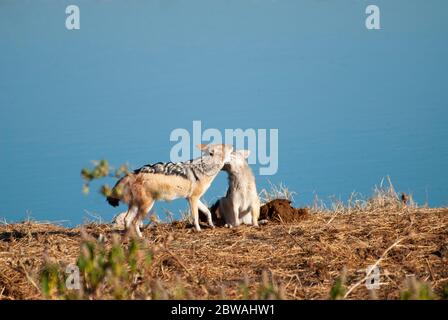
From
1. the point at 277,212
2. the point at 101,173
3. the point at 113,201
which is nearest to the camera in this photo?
the point at 101,173

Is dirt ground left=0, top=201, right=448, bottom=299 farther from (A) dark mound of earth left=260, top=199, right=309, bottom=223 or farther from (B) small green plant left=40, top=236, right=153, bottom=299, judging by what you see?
(B) small green plant left=40, top=236, right=153, bottom=299

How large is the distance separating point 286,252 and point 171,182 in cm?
269

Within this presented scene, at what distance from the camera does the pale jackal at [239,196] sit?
12242mm

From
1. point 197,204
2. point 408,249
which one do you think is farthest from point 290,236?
point 197,204

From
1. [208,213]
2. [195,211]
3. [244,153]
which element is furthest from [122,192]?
[244,153]

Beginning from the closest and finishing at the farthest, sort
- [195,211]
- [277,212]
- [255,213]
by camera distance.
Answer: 1. [195,211]
2. [255,213]
3. [277,212]

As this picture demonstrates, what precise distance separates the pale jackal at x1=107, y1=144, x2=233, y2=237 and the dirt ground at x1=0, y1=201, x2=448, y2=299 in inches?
14.1

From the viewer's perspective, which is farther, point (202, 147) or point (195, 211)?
point (202, 147)

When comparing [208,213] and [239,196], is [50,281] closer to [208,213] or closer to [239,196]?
[208,213]

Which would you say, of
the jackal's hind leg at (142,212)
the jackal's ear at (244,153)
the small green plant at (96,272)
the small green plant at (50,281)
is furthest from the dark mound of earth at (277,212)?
the small green plant at (50,281)

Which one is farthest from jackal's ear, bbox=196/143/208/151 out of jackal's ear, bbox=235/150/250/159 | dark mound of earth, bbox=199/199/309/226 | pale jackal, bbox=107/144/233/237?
dark mound of earth, bbox=199/199/309/226

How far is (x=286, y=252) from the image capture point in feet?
32.1

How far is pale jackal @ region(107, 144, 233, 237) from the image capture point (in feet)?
37.9
